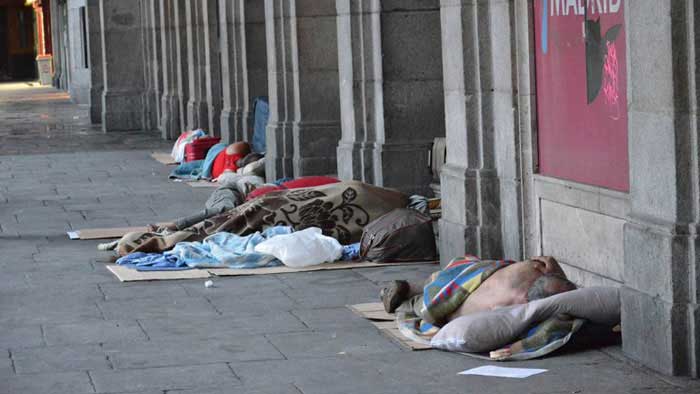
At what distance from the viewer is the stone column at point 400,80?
1141cm

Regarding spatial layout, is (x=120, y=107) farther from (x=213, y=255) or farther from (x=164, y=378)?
(x=164, y=378)

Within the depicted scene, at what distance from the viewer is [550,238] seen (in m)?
7.96

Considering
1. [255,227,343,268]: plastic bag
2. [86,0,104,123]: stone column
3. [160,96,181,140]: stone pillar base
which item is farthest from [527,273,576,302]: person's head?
[86,0,104,123]: stone column

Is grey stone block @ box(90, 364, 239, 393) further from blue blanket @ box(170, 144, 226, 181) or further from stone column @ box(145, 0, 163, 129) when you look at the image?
stone column @ box(145, 0, 163, 129)

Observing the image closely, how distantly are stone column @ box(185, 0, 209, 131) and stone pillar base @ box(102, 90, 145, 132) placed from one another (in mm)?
4391

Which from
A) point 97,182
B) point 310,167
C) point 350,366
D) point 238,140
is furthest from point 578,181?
point 238,140

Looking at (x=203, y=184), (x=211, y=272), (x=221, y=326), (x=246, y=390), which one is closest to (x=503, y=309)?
(x=246, y=390)

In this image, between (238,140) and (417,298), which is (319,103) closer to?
(238,140)

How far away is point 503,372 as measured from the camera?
6.23 metres

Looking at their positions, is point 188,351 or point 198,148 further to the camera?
point 198,148

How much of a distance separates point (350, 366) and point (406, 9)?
5512 millimetres

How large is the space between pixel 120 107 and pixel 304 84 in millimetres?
13410

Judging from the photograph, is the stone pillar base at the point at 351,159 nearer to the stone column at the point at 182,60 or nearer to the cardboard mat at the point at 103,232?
the cardboard mat at the point at 103,232

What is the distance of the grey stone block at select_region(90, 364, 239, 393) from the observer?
6.11 metres
